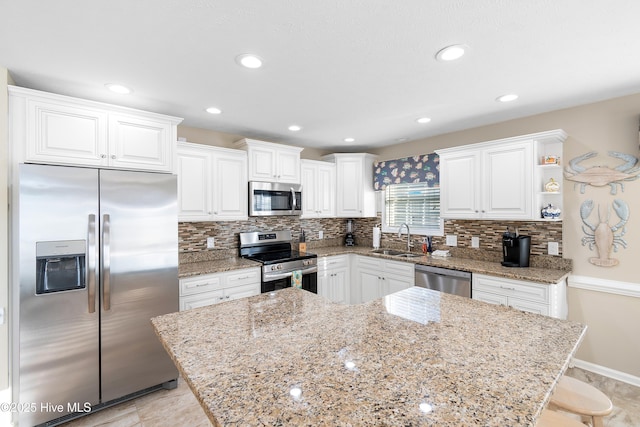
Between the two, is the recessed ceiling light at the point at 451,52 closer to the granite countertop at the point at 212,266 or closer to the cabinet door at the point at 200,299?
the granite countertop at the point at 212,266

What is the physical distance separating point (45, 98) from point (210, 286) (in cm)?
195

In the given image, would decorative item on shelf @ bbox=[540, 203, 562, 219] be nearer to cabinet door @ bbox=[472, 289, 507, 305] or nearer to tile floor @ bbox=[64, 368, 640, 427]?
cabinet door @ bbox=[472, 289, 507, 305]

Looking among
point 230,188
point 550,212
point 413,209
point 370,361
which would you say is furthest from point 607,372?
point 230,188

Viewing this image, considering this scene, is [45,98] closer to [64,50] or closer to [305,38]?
[64,50]

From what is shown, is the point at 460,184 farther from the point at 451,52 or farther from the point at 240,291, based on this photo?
the point at 240,291

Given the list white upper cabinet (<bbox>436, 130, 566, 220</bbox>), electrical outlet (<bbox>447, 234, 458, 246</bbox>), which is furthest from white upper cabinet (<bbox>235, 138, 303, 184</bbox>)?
electrical outlet (<bbox>447, 234, 458, 246</bbox>)

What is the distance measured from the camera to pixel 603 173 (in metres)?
2.67

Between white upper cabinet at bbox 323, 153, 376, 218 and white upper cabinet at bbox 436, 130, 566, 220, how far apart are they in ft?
3.97

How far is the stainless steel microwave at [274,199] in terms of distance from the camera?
3549mm

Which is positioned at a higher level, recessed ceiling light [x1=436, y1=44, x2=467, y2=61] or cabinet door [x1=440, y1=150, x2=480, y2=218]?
recessed ceiling light [x1=436, y1=44, x2=467, y2=61]

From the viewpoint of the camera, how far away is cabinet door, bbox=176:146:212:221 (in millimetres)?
3059

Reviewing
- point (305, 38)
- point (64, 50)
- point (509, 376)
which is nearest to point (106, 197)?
point (64, 50)

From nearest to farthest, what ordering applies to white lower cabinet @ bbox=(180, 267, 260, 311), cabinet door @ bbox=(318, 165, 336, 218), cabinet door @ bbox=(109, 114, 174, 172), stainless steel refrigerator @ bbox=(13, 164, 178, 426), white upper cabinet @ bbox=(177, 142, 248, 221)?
1. stainless steel refrigerator @ bbox=(13, 164, 178, 426)
2. cabinet door @ bbox=(109, 114, 174, 172)
3. white lower cabinet @ bbox=(180, 267, 260, 311)
4. white upper cabinet @ bbox=(177, 142, 248, 221)
5. cabinet door @ bbox=(318, 165, 336, 218)

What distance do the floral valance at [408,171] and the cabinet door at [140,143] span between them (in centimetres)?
288
